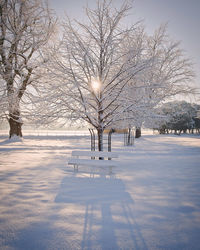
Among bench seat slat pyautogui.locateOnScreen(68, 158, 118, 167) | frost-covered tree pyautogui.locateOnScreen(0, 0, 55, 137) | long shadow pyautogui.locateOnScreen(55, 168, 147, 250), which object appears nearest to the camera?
long shadow pyautogui.locateOnScreen(55, 168, 147, 250)

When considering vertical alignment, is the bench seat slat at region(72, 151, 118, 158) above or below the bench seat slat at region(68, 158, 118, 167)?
above

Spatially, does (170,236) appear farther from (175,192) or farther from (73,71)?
(73,71)

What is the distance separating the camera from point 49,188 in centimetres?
519

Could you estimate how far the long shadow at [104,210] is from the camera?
2928 millimetres

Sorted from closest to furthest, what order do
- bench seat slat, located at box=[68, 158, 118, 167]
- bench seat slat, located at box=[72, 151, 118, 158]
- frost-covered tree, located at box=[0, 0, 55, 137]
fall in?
bench seat slat, located at box=[68, 158, 118, 167] < bench seat slat, located at box=[72, 151, 118, 158] < frost-covered tree, located at box=[0, 0, 55, 137]

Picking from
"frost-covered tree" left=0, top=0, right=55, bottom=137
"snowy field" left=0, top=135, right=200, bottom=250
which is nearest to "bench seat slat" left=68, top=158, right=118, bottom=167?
"snowy field" left=0, top=135, right=200, bottom=250

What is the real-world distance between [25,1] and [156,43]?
15287 millimetres

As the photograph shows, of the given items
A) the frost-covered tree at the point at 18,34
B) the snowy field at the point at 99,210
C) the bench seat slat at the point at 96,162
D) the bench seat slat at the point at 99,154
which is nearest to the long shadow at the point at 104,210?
the snowy field at the point at 99,210

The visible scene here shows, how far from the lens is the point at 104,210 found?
391 centimetres

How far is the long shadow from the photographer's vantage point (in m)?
2.93

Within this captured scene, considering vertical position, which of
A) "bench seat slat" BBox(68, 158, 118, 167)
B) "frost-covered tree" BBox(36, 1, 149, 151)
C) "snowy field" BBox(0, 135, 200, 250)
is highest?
"frost-covered tree" BBox(36, 1, 149, 151)

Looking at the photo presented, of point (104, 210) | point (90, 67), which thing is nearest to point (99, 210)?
point (104, 210)

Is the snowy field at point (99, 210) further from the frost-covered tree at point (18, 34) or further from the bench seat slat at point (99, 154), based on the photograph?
the frost-covered tree at point (18, 34)

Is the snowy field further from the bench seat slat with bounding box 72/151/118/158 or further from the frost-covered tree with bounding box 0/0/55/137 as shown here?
the frost-covered tree with bounding box 0/0/55/137
